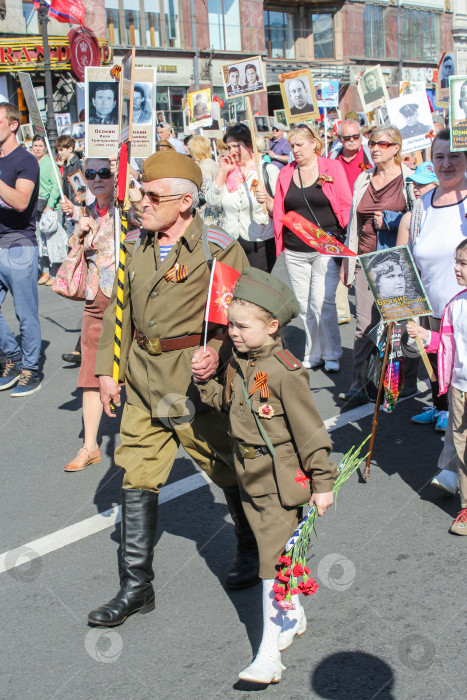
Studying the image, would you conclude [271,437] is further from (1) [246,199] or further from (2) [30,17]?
(2) [30,17]

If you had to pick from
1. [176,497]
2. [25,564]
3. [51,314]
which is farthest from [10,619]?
[51,314]

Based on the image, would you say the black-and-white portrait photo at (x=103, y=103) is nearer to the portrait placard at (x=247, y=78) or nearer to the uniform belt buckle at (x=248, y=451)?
the uniform belt buckle at (x=248, y=451)

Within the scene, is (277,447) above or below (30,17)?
below

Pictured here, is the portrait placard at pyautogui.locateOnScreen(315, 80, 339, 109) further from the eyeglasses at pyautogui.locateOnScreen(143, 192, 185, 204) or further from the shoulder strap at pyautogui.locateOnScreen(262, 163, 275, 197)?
the eyeglasses at pyautogui.locateOnScreen(143, 192, 185, 204)

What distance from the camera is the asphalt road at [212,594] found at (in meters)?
3.07

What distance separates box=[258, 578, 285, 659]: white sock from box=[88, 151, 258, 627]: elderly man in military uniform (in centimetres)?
67

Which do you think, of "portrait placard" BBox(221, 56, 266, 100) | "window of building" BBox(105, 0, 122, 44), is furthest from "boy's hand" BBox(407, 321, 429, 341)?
"window of building" BBox(105, 0, 122, 44)

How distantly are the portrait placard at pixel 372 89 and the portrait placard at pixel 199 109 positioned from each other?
4.63m

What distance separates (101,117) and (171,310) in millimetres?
2292

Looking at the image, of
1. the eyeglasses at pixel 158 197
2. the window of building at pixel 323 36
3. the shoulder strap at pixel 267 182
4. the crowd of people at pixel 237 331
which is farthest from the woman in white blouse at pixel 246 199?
the window of building at pixel 323 36

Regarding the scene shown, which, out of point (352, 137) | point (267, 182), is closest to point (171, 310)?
point (267, 182)

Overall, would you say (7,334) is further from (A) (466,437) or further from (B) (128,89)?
(A) (466,437)

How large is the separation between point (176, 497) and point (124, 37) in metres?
34.5

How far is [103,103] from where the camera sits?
5.35 metres
